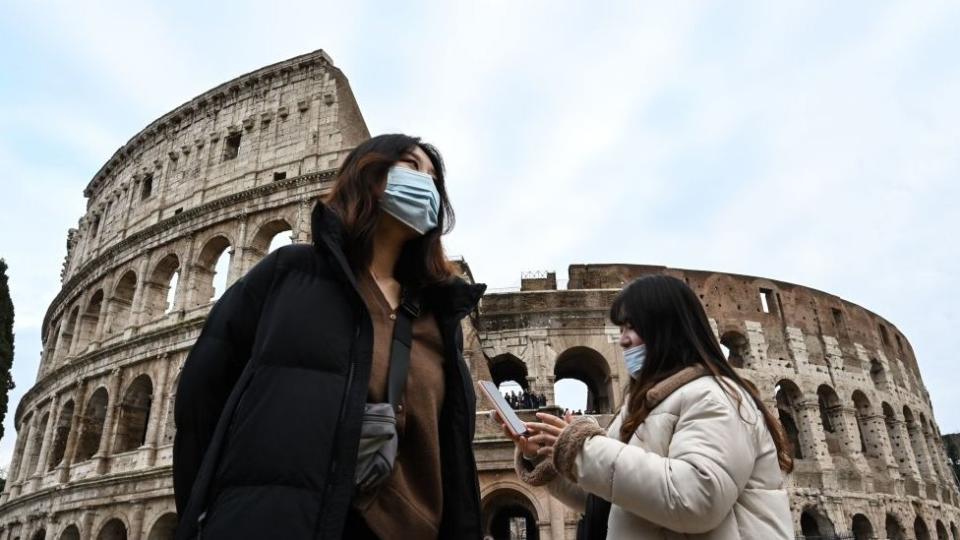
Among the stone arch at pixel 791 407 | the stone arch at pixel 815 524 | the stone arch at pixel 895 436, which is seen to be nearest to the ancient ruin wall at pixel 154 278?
the stone arch at pixel 791 407

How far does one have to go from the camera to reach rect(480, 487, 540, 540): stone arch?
13047 millimetres

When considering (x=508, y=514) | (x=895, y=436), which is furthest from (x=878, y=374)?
(x=508, y=514)

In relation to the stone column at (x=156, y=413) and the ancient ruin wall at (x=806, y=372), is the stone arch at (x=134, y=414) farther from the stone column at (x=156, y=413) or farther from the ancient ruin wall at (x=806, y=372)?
the ancient ruin wall at (x=806, y=372)

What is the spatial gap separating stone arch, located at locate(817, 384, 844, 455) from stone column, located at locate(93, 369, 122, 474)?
70.6 ft

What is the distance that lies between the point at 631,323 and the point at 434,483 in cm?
99

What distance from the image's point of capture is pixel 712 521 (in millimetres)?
1724

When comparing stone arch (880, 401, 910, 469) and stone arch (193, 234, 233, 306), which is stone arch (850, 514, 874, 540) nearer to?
stone arch (880, 401, 910, 469)

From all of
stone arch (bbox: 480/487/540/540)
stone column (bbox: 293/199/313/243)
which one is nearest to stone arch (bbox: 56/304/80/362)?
stone column (bbox: 293/199/313/243)

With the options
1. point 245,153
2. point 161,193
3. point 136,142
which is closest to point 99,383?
point 161,193

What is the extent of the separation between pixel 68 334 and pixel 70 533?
8.07 metres

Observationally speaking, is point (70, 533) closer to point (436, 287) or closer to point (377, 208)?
point (436, 287)

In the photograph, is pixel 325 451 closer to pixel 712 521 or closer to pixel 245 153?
pixel 712 521

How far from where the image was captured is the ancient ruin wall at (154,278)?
1523 cm

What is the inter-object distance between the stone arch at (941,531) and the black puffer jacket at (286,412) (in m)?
26.3
